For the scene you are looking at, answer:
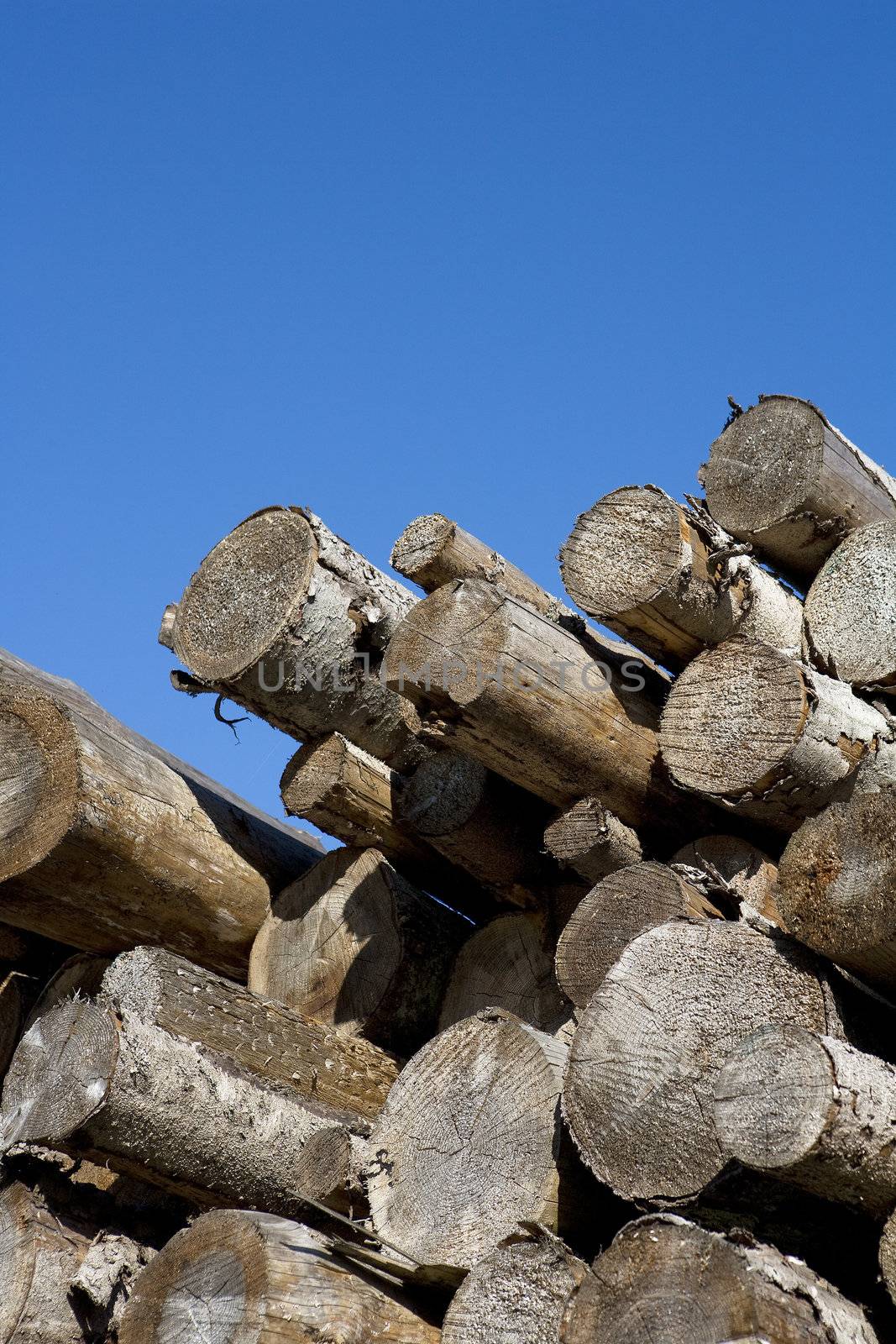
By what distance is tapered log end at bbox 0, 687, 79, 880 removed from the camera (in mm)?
3697

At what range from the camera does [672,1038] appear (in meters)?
2.78

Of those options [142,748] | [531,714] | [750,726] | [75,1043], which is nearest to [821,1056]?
[750,726]

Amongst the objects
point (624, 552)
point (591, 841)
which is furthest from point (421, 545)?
point (591, 841)

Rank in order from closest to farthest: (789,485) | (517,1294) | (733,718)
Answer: (517,1294) < (733,718) < (789,485)

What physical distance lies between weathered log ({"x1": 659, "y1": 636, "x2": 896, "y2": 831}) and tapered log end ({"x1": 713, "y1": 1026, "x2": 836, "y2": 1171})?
3.12ft

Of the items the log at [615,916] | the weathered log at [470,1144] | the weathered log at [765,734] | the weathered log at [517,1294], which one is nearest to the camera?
the weathered log at [517,1294]

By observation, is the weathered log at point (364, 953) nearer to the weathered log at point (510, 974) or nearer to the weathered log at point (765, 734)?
the weathered log at point (510, 974)

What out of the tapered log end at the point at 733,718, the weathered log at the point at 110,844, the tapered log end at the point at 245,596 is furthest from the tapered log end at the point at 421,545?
the weathered log at the point at 110,844

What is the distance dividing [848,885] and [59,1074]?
6.90ft

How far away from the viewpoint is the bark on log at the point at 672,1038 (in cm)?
269

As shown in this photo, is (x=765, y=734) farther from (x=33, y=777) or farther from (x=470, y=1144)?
(x=33, y=777)

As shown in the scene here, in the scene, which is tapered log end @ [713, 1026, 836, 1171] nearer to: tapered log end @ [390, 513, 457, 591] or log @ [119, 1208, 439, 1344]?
log @ [119, 1208, 439, 1344]

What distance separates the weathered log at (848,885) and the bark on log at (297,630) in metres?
1.49

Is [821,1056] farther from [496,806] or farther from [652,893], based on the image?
[496,806]
